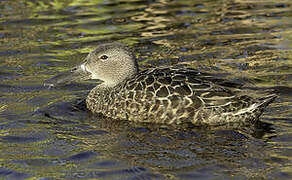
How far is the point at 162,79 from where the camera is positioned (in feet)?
26.0

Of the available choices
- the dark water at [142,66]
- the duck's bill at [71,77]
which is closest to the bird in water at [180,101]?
the dark water at [142,66]

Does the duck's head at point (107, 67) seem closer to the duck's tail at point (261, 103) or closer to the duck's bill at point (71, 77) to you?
the duck's bill at point (71, 77)

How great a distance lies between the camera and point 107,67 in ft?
29.8

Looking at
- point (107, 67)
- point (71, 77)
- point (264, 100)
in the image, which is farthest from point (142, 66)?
point (264, 100)

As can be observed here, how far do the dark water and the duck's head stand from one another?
38cm

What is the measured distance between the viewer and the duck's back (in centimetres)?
763

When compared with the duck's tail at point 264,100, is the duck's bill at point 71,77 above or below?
above

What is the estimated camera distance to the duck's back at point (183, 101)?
300 inches

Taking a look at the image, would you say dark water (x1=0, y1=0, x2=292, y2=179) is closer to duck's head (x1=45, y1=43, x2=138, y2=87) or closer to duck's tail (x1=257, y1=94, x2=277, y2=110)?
duck's tail (x1=257, y1=94, x2=277, y2=110)

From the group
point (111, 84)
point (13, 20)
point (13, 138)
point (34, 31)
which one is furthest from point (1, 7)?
point (13, 138)

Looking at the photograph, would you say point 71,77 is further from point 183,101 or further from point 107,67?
point 183,101

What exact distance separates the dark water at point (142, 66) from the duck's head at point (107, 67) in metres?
0.38

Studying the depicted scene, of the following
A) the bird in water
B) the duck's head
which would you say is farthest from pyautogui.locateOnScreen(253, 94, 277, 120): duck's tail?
the duck's head

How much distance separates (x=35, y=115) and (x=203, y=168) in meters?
3.15
